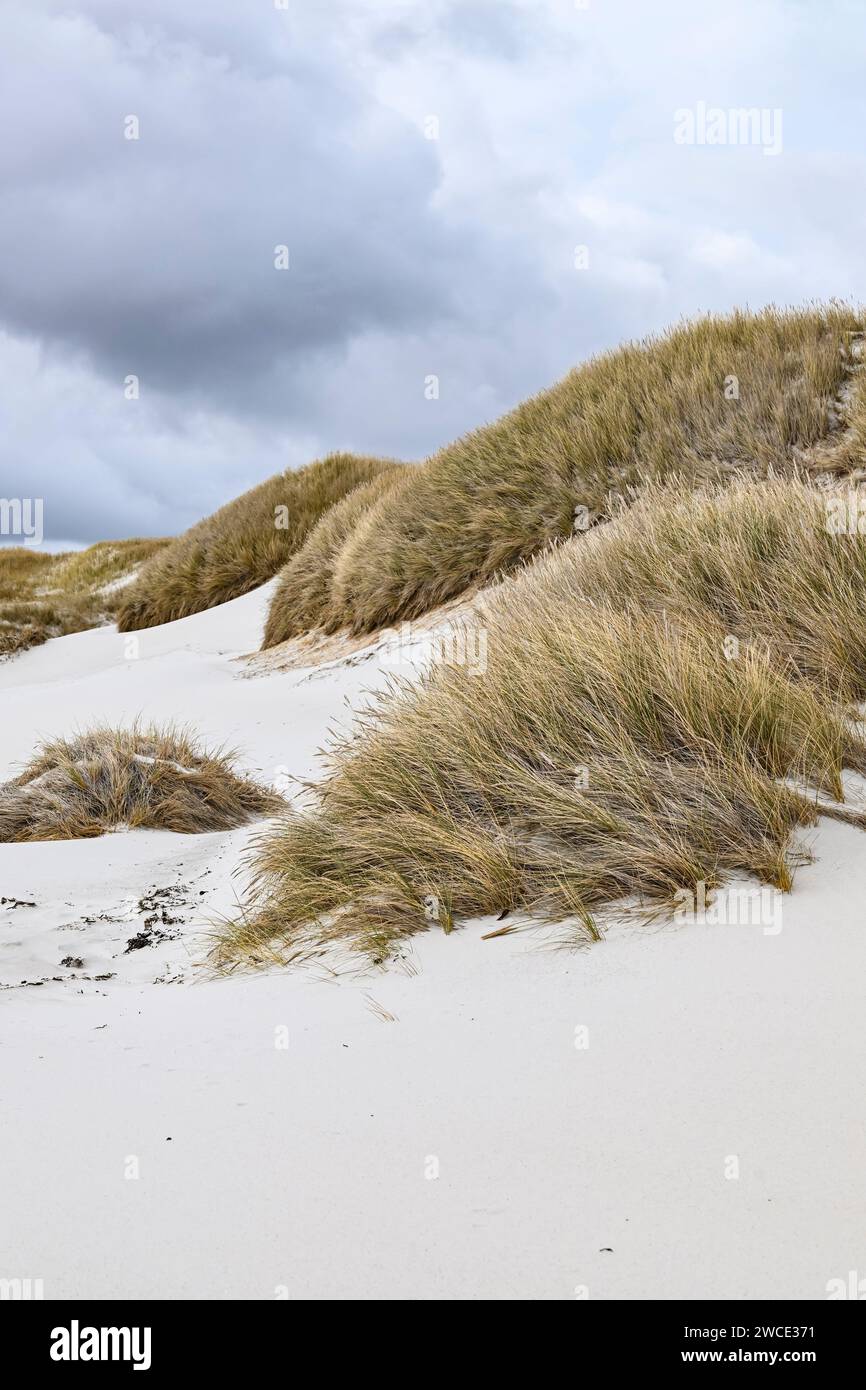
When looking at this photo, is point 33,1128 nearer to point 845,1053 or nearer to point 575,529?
point 845,1053

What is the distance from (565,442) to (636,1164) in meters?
9.14

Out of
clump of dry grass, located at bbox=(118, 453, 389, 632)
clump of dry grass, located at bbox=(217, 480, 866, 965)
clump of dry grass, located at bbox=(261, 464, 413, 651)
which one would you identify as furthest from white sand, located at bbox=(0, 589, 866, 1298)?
clump of dry grass, located at bbox=(118, 453, 389, 632)

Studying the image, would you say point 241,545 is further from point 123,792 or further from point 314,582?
point 123,792

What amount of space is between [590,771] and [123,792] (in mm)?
3234

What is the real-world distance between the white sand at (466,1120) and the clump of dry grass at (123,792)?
222cm

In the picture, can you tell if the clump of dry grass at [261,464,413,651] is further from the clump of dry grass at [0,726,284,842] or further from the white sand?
the white sand

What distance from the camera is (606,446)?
999cm

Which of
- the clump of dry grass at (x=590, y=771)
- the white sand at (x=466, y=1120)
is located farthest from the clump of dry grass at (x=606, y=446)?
the white sand at (x=466, y=1120)

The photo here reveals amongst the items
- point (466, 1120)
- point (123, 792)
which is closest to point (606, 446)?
point (123, 792)

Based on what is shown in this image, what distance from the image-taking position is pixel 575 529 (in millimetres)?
9570

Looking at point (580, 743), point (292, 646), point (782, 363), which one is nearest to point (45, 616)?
point (292, 646)

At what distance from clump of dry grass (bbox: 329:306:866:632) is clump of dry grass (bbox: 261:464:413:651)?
0.71m

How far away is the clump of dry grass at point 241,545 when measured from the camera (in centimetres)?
1747
